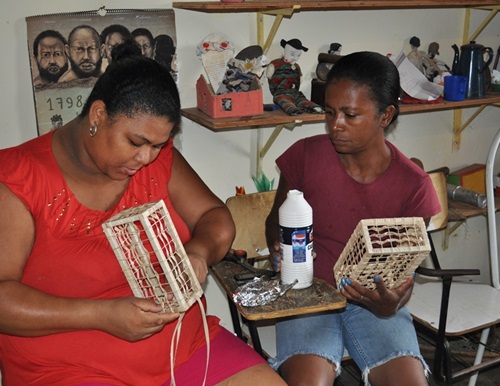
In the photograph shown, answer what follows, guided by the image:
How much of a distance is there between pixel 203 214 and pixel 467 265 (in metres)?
2.29

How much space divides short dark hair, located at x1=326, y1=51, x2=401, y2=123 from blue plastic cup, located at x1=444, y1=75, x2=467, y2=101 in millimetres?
961

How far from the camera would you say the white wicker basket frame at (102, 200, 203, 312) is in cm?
155

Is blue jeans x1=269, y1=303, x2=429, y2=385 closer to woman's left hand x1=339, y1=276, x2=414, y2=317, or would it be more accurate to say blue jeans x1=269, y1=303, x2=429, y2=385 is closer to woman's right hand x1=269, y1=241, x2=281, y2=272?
woman's left hand x1=339, y1=276, x2=414, y2=317

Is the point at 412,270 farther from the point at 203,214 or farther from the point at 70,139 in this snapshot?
the point at 70,139

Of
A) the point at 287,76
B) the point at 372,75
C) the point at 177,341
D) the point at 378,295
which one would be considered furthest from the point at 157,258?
the point at 287,76

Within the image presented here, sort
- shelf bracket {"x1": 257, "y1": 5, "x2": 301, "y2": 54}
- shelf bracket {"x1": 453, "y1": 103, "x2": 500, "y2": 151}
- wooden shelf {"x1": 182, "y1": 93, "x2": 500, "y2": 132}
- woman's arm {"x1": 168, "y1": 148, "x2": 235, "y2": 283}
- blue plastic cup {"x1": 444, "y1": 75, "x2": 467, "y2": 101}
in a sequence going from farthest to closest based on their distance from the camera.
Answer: shelf bracket {"x1": 453, "y1": 103, "x2": 500, "y2": 151} → blue plastic cup {"x1": 444, "y1": 75, "x2": 467, "y2": 101} → shelf bracket {"x1": 257, "y1": 5, "x2": 301, "y2": 54} → wooden shelf {"x1": 182, "y1": 93, "x2": 500, "y2": 132} → woman's arm {"x1": 168, "y1": 148, "x2": 235, "y2": 283}

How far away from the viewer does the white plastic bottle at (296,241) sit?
1.83m

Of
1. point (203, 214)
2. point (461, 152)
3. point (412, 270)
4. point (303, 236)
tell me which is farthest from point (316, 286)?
point (461, 152)

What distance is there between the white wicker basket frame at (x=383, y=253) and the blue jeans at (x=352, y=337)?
214 millimetres

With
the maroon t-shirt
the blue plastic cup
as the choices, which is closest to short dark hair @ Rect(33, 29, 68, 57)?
the maroon t-shirt

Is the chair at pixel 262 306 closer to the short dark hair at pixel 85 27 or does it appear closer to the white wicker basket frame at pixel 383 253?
the white wicker basket frame at pixel 383 253

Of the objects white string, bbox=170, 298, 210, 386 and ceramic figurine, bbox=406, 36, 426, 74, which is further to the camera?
ceramic figurine, bbox=406, 36, 426, 74

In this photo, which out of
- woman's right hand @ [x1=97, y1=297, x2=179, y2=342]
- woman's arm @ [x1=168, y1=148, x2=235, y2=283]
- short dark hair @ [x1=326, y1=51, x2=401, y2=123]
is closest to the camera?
woman's right hand @ [x1=97, y1=297, x2=179, y2=342]

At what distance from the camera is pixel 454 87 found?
2951 millimetres
